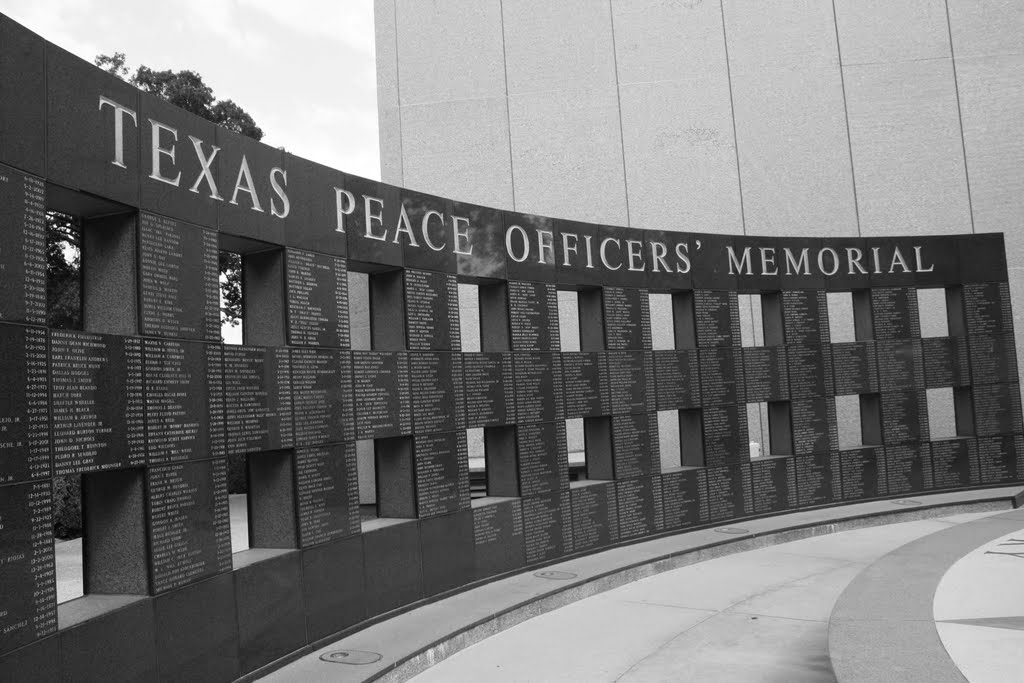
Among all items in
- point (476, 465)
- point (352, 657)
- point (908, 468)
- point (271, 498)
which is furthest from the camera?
point (476, 465)

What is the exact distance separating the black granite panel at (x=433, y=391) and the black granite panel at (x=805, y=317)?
5.41 meters

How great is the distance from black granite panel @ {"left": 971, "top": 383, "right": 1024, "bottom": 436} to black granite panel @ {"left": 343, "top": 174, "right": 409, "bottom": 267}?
8.97 meters

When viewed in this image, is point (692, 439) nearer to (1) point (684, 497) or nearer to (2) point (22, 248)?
(1) point (684, 497)

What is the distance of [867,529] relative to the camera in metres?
9.95

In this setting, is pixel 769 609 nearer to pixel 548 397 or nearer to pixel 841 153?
pixel 548 397

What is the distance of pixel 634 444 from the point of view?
9.34 m

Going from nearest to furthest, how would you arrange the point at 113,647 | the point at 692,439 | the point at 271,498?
the point at 113,647 → the point at 271,498 → the point at 692,439

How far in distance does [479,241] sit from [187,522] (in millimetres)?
4068

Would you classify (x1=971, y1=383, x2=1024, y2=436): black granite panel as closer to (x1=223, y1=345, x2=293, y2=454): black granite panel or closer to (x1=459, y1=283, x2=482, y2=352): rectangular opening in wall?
(x1=459, y1=283, x2=482, y2=352): rectangular opening in wall

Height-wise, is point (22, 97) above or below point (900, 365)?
above

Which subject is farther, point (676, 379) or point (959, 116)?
point (959, 116)

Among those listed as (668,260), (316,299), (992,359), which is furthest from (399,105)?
(992,359)

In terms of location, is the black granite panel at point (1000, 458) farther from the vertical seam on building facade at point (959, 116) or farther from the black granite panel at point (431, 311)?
the black granite panel at point (431, 311)

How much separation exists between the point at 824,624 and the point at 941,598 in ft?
3.05
